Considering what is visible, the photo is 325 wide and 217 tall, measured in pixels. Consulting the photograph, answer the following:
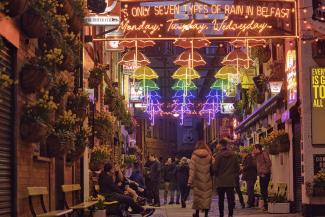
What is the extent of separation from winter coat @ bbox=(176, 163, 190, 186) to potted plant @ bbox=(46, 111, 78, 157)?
44.7 feet

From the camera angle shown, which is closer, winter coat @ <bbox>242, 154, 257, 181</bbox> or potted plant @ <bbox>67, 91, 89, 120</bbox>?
potted plant @ <bbox>67, 91, 89, 120</bbox>

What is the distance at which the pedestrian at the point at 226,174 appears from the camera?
15.8m

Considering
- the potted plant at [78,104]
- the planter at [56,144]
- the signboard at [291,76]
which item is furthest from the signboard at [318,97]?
the planter at [56,144]

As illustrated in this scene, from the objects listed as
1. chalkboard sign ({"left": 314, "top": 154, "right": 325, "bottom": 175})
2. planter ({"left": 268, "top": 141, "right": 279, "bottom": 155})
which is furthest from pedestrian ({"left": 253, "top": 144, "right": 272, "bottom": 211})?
chalkboard sign ({"left": 314, "top": 154, "right": 325, "bottom": 175})

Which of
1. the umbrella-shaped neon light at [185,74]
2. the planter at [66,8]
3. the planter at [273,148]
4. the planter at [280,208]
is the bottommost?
the planter at [280,208]

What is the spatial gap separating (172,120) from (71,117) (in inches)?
2563

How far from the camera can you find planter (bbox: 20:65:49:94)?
34.2 feet

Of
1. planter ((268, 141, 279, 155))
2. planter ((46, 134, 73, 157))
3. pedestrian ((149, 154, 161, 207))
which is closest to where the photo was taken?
planter ((46, 134, 73, 157))

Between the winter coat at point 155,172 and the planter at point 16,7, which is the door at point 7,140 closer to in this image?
the planter at point 16,7

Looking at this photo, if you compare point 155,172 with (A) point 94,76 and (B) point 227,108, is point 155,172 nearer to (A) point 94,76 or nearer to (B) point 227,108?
(A) point 94,76

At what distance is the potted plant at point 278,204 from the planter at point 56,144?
29.2 feet

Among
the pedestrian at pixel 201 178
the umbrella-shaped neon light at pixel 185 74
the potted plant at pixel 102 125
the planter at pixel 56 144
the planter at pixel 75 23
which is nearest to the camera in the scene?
the planter at pixel 56 144

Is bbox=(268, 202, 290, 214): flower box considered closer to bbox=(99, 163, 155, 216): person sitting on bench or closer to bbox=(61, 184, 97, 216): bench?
bbox=(99, 163, 155, 216): person sitting on bench

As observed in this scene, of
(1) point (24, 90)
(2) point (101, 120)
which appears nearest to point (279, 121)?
(2) point (101, 120)
